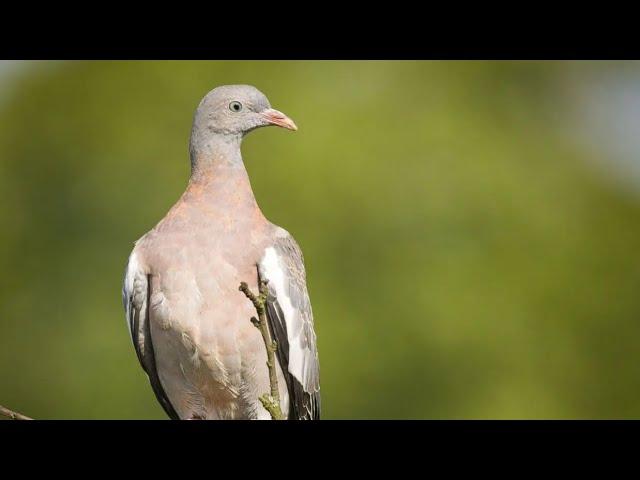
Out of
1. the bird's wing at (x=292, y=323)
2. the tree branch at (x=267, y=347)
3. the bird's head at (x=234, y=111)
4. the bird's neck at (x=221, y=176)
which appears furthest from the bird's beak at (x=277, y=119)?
the tree branch at (x=267, y=347)

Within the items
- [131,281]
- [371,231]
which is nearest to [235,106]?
[131,281]

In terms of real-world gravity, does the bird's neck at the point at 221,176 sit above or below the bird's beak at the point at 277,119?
below

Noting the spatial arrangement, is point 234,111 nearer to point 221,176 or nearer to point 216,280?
point 221,176

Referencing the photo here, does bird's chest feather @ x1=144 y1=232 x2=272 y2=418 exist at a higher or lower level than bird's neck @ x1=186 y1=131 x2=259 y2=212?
lower

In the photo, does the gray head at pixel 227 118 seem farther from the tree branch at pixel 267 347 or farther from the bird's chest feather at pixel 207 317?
the tree branch at pixel 267 347

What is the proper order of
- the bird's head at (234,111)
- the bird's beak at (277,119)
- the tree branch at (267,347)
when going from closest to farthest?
the tree branch at (267,347)
the bird's beak at (277,119)
the bird's head at (234,111)

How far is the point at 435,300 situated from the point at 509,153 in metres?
2.91

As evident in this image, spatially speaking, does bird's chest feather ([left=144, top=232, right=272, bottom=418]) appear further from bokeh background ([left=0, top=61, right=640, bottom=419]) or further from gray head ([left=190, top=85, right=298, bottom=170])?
bokeh background ([left=0, top=61, right=640, bottom=419])

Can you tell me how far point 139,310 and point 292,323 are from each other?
0.74 metres

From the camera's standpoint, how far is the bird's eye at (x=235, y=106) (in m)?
5.48

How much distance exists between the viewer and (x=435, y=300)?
12.7 metres

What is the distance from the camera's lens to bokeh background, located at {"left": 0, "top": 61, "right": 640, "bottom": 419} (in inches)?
483

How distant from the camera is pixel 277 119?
17.6 feet

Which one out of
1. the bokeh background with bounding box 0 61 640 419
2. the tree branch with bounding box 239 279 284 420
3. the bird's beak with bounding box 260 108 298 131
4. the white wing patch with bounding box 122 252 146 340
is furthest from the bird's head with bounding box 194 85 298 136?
the bokeh background with bounding box 0 61 640 419
